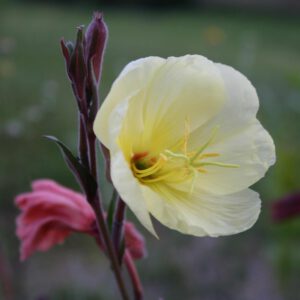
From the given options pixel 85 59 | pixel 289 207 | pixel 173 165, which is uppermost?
pixel 85 59

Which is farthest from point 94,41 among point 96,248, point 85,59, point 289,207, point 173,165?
point 96,248

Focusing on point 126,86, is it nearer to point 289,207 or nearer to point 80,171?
point 80,171

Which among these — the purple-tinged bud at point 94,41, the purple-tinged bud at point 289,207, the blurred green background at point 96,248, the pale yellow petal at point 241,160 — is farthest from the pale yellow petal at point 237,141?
the purple-tinged bud at point 289,207

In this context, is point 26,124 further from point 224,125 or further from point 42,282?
point 224,125

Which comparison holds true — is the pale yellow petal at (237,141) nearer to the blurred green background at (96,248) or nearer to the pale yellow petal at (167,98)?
the pale yellow petal at (167,98)

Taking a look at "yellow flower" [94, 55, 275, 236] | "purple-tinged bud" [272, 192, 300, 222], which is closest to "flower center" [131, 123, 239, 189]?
"yellow flower" [94, 55, 275, 236]

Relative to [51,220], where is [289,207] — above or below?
below

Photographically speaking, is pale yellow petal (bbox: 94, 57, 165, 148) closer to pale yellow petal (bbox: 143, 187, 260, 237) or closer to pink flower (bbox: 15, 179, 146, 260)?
pale yellow petal (bbox: 143, 187, 260, 237)

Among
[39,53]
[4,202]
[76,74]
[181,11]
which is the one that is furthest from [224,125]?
[181,11]

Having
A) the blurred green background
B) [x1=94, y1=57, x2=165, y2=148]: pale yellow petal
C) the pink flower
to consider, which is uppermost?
[x1=94, y1=57, x2=165, y2=148]: pale yellow petal
